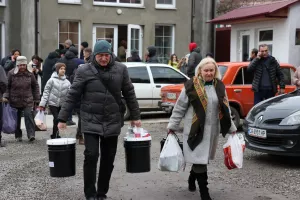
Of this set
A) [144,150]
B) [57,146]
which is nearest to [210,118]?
[144,150]

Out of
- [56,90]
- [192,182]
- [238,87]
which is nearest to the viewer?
[192,182]

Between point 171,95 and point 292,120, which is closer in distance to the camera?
point 292,120

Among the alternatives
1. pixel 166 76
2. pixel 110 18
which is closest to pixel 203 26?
pixel 110 18

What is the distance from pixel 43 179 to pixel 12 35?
14.9 metres

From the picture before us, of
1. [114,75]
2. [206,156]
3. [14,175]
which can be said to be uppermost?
[114,75]

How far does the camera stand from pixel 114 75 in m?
6.05

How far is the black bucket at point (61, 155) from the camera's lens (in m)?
5.96

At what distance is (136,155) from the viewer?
20.1 ft

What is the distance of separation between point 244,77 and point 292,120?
13.4ft

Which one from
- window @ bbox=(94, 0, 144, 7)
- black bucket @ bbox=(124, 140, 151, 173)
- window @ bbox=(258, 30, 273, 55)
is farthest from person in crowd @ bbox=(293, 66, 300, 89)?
window @ bbox=(94, 0, 144, 7)

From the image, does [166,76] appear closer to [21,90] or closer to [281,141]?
[21,90]

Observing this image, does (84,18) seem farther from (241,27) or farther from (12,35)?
(241,27)

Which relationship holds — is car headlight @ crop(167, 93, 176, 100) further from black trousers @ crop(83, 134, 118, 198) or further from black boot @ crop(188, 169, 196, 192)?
black trousers @ crop(83, 134, 118, 198)

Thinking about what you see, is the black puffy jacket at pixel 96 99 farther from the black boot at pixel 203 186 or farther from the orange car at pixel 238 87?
the orange car at pixel 238 87
